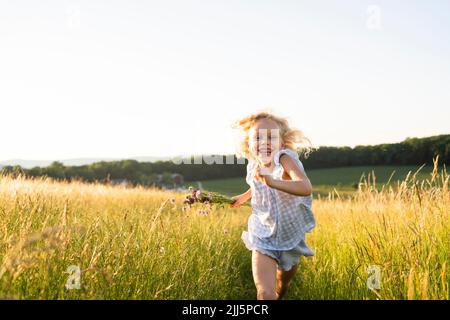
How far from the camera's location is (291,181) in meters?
3.88

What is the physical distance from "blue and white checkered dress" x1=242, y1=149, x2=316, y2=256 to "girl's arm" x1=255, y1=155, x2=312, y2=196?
3.5 inches

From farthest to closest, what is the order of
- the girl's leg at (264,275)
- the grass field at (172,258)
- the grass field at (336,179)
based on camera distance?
the grass field at (336,179) < the girl's leg at (264,275) < the grass field at (172,258)

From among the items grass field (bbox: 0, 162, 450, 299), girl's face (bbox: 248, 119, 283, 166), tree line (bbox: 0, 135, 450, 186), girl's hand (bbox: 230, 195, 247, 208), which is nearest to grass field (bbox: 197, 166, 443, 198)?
tree line (bbox: 0, 135, 450, 186)

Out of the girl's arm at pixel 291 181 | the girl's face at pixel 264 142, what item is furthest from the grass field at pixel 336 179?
the girl's arm at pixel 291 181

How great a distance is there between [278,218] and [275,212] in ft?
0.21

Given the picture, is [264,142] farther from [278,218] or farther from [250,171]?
[278,218]

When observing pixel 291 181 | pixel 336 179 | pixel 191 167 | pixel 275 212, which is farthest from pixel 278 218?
pixel 336 179

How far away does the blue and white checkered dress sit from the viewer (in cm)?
422

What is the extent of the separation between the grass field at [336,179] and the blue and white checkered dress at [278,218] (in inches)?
1160

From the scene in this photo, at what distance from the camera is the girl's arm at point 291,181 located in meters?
3.69

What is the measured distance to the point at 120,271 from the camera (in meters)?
3.37

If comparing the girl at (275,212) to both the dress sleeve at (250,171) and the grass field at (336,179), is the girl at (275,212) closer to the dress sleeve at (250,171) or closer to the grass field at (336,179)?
the dress sleeve at (250,171)

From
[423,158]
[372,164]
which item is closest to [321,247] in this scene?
[423,158]
